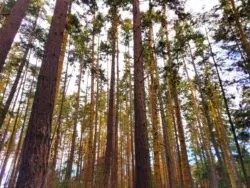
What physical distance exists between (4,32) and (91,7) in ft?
10.2

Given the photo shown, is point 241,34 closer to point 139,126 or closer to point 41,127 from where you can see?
point 139,126

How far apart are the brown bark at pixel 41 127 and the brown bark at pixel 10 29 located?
1.69m

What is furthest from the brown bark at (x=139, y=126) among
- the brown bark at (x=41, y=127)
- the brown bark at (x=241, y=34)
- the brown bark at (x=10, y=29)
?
the brown bark at (x=241, y=34)

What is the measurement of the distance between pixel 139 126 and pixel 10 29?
4.33m

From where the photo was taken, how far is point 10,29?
5.90 metres

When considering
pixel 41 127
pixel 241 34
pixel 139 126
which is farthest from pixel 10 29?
pixel 241 34

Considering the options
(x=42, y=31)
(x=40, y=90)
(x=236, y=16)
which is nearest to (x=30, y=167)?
(x=40, y=90)

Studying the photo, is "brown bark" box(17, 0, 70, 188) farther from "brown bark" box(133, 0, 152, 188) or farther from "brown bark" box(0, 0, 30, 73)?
"brown bark" box(133, 0, 152, 188)

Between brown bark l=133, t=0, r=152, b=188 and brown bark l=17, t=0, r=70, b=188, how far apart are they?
1.98 metres

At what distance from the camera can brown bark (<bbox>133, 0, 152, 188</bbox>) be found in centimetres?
451

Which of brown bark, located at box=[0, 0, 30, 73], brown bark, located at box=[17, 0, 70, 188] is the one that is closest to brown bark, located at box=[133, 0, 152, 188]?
brown bark, located at box=[17, 0, 70, 188]

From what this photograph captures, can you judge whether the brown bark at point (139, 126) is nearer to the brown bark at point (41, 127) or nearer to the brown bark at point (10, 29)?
the brown bark at point (41, 127)

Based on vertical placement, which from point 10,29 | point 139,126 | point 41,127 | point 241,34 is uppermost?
point 241,34

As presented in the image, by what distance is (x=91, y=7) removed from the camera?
7684 millimetres
